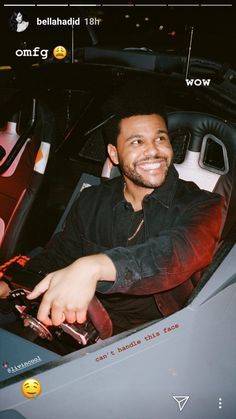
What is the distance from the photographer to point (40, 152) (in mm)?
2152

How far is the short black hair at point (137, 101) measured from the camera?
1522mm

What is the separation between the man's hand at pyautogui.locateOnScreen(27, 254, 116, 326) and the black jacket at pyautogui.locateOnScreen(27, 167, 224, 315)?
0.12 feet

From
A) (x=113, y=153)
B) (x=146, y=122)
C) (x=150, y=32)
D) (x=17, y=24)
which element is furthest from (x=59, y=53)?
(x=150, y=32)

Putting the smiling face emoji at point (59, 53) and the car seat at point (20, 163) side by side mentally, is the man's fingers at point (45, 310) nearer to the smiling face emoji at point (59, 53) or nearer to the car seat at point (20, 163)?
the car seat at point (20, 163)

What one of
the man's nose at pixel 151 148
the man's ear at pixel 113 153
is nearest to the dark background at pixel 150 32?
the man's ear at pixel 113 153

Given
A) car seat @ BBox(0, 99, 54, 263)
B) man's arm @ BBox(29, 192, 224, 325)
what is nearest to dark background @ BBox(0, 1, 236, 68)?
car seat @ BBox(0, 99, 54, 263)

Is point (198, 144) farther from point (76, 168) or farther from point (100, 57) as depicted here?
point (76, 168)

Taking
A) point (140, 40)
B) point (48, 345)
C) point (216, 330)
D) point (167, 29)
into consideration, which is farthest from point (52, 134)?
point (167, 29)

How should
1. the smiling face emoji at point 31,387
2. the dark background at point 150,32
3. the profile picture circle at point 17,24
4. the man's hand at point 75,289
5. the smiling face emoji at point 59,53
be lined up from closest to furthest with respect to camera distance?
the man's hand at point 75,289 → the smiling face emoji at point 31,387 → the smiling face emoji at point 59,53 → the profile picture circle at point 17,24 → the dark background at point 150,32

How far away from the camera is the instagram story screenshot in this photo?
1.05m

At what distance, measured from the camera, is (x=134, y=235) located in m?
1.60

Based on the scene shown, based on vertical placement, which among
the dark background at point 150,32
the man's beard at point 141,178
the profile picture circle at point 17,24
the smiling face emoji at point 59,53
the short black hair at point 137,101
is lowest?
the dark background at point 150,32

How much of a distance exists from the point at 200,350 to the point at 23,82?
153 centimetres

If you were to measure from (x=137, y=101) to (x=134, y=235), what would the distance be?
0.52 metres
